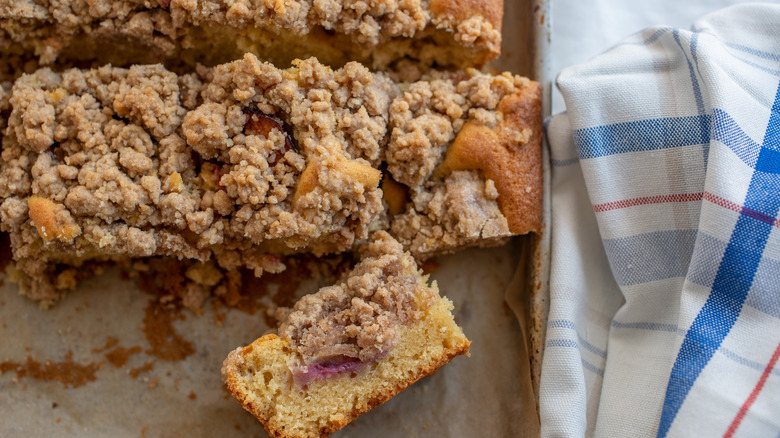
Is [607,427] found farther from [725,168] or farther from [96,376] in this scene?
[96,376]

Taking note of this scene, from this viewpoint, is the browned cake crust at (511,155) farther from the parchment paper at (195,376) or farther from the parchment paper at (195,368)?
the parchment paper at (195,376)

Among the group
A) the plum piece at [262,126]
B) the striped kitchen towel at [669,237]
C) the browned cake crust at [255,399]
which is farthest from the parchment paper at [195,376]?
the plum piece at [262,126]

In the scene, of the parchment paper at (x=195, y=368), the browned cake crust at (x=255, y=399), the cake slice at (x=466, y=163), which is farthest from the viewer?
the parchment paper at (x=195, y=368)

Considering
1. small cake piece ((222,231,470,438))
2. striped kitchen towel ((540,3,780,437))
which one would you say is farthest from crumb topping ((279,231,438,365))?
striped kitchen towel ((540,3,780,437))

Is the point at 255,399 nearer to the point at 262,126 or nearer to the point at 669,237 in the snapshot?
the point at 262,126

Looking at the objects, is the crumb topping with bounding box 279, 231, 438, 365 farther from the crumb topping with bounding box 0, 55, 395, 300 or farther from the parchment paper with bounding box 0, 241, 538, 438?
the parchment paper with bounding box 0, 241, 538, 438

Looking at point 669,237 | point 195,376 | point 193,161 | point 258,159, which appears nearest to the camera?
point 258,159

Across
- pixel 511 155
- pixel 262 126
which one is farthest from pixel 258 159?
pixel 511 155
